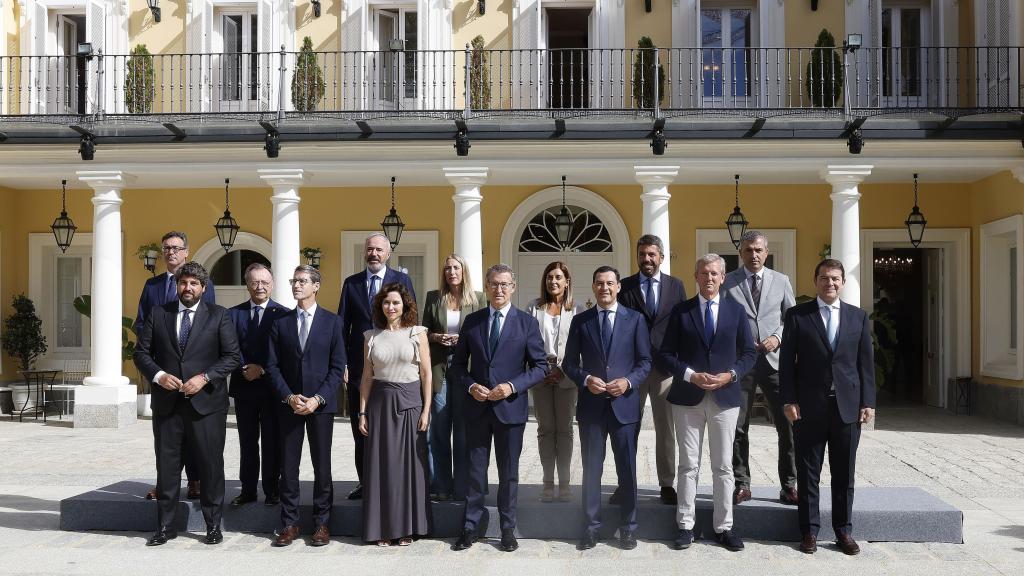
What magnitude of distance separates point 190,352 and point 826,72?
1096 cm

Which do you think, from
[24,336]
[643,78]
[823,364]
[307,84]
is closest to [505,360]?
[823,364]

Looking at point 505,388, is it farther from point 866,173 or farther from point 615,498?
point 866,173

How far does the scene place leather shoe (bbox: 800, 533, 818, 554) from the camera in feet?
20.2

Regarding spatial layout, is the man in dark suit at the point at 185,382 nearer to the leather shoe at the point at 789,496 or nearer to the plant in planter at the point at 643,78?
the leather shoe at the point at 789,496

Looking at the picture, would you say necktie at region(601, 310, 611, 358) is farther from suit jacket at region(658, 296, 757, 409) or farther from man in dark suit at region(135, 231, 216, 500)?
man in dark suit at region(135, 231, 216, 500)

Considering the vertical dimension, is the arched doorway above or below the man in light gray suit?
above

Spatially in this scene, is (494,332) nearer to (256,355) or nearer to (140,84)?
(256,355)

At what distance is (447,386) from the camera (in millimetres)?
6820

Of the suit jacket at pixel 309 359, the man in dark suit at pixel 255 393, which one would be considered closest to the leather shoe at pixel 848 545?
the suit jacket at pixel 309 359

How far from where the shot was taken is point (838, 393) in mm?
6094

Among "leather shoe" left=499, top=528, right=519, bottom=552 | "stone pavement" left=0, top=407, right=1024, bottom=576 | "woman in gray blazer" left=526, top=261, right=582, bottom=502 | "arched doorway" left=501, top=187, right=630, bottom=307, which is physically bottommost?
"stone pavement" left=0, top=407, right=1024, bottom=576

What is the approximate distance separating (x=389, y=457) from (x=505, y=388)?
0.88 metres

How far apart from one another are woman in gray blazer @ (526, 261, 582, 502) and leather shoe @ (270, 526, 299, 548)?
5.62ft

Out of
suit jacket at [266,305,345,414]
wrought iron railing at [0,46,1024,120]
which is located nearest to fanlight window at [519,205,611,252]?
wrought iron railing at [0,46,1024,120]
